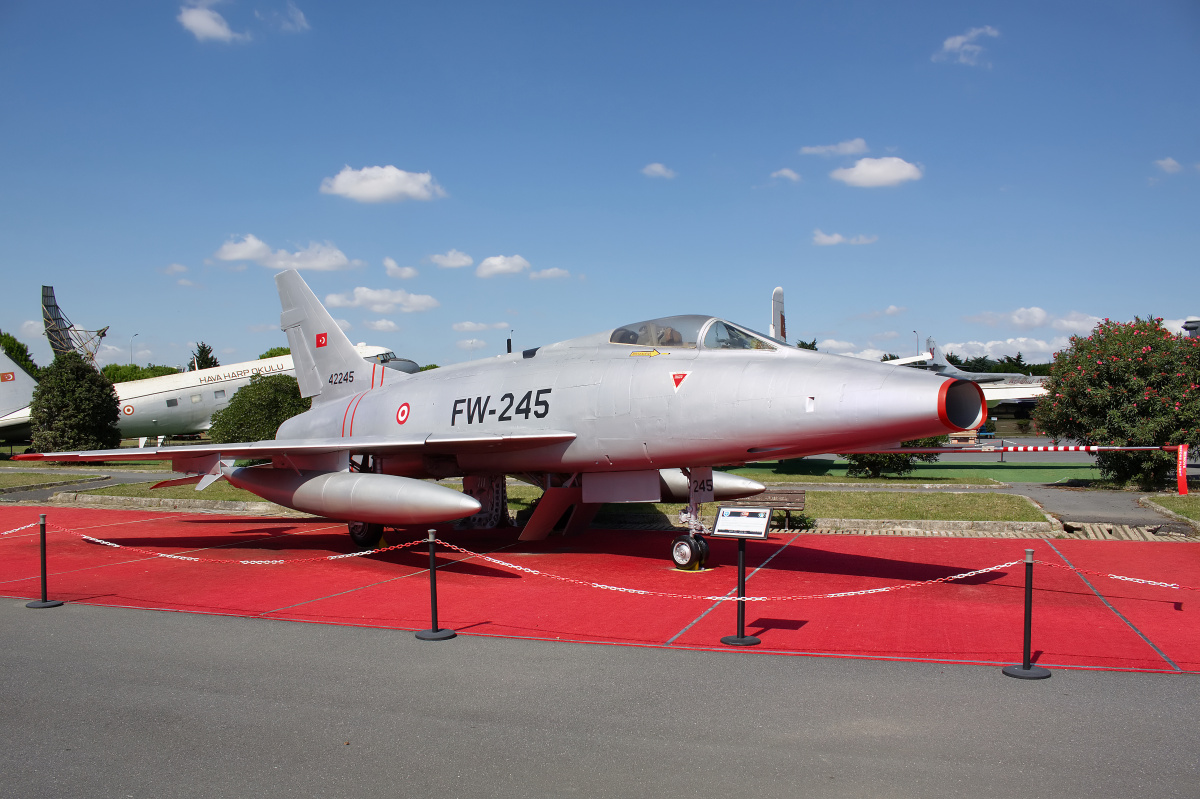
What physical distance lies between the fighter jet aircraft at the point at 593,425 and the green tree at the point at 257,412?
1136cm

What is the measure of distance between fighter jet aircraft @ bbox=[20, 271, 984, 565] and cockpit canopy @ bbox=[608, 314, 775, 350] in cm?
2

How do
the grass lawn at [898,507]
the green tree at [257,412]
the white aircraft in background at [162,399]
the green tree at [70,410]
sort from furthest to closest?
the white aircraft in background at [162,399]
the green tree at [70,410]
the green tree at [257,412]
the grass lawn at [898,507]

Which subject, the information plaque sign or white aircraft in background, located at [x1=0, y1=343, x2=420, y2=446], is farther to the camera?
white aircraft in background, located at [x1=0, y1=343, x2=420, y2=446]

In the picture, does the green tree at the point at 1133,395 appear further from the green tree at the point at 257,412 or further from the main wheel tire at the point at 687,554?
the green tree at the point at 257,412

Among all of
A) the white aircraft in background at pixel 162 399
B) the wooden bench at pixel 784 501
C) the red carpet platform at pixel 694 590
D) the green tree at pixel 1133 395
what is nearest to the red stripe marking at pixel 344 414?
the red carpet platform at pixel 694 590

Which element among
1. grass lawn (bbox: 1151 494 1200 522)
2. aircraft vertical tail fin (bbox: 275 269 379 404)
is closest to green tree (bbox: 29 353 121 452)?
aircraft vertical tail fin (bbox: 275 269 379 404)

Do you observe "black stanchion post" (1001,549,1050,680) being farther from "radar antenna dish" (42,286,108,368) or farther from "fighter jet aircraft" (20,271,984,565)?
"radar antenna dish" (42,286,108,368)

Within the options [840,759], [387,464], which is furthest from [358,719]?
[387,464]

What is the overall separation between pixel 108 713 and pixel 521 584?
4.66 metres

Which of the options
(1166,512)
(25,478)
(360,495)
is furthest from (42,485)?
(1166,512)

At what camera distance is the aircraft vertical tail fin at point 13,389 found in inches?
1312

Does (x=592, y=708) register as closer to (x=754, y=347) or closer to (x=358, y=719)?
(x=358, y=719)

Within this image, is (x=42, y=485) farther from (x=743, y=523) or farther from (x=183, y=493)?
(x=743, y=523)

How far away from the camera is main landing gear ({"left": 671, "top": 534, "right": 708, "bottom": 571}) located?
32.3ft
